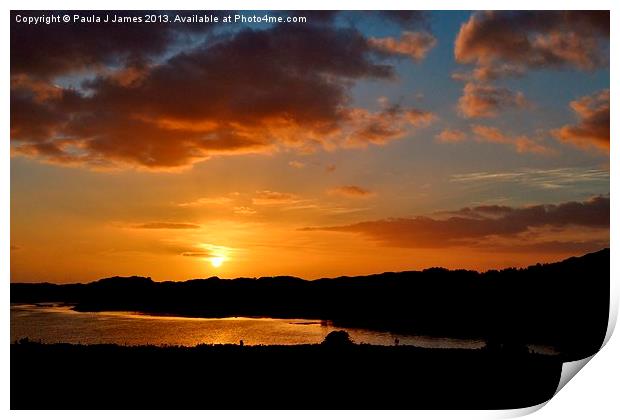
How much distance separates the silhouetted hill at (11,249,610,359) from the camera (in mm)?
4035

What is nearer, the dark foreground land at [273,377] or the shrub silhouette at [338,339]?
the dark foreground land at [273,377]

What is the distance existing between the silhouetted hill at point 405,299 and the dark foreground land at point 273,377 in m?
0.28

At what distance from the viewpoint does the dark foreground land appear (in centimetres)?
378

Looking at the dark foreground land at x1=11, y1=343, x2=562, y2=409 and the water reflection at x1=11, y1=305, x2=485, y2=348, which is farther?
the water reflection at x1=11, y1=305, x2=485, y2=348

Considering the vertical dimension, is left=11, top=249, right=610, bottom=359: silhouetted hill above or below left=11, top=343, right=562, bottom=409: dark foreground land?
above

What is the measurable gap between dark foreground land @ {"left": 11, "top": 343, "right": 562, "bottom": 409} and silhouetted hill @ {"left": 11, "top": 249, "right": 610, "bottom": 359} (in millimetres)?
275

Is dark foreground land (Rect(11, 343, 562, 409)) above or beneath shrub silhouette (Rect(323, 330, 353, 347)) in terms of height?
beneath

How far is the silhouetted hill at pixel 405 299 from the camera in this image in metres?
4.04

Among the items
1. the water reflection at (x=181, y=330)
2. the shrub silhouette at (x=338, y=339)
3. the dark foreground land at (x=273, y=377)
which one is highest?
the water reflection at (x=181, y=330)

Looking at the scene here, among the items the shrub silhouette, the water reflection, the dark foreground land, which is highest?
the water reflection

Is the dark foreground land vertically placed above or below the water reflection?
below

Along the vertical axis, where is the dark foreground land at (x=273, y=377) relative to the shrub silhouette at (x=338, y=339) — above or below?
below
